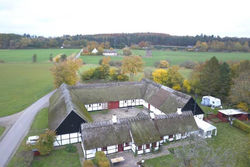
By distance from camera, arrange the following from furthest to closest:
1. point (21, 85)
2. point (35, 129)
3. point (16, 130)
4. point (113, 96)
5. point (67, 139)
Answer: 1. point (21, 85)
2. point (113, 96)
3. point (35, 129)
4. point (16, 130)
5. point (67, 139)

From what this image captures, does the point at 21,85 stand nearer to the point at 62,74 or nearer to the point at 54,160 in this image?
the point at 62,74

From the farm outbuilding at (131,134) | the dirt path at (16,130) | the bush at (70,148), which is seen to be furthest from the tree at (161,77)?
the bush at (70,148)

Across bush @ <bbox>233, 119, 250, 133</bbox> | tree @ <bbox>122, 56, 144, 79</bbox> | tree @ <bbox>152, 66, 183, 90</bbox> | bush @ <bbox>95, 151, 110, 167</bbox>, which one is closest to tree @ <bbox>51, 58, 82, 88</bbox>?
tree @ <bbox>122, 56, 144, 79</bbox>

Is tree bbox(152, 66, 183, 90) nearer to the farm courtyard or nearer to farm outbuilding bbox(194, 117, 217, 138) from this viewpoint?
the farm courtyard

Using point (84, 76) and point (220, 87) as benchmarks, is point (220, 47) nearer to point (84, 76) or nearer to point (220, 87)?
point (220, 87)

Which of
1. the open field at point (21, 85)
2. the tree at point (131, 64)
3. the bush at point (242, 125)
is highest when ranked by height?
the tree at point (131, 64)

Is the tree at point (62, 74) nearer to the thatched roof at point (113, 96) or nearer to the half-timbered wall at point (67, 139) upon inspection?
the thatched roof at point (113, 96)

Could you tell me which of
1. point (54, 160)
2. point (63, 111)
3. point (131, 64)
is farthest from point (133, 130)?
point (131, 64)
